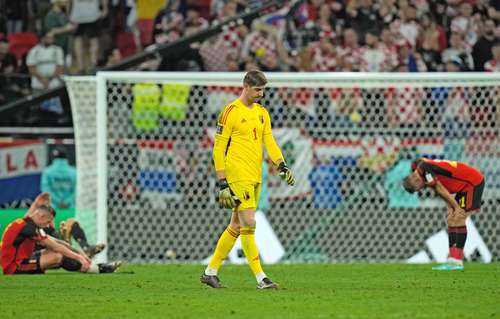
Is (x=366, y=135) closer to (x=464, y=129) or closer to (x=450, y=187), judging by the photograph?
(x=464, y=129)

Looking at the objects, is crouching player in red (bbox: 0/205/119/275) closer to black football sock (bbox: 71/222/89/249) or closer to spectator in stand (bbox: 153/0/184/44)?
black football sock (bbox: 71/222/89/249)

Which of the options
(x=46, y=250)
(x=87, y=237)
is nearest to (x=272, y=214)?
(x=87, y=237)

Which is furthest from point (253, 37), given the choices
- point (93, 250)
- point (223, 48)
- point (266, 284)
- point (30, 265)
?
point (266, 284)

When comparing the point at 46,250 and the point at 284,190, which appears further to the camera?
the point at 284,190

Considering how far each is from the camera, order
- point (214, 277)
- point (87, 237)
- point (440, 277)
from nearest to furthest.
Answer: point (214, 277), point (440, 277), point (87, 237)

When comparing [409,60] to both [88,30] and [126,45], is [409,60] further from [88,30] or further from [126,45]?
[88,30]

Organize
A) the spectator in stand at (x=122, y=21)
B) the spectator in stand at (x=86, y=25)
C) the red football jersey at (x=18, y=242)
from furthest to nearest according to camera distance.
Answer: the spectator in stand at (x=122, y=21) < the spectator in stand at (x=86, y=25) < the red football jersey at (x=18, y=242)

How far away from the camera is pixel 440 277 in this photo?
534 inches

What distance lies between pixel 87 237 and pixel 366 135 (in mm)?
4564

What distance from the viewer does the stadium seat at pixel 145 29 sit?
22.2m

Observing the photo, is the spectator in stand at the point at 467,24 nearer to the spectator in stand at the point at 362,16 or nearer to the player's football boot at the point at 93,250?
the spectator in stand at the point at 362,16

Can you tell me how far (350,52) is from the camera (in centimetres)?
2056

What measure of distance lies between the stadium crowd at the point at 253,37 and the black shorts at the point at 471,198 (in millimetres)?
5232

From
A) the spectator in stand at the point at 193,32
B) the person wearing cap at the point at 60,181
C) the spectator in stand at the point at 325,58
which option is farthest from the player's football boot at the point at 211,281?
the spectator in stand at the point at 325,58
